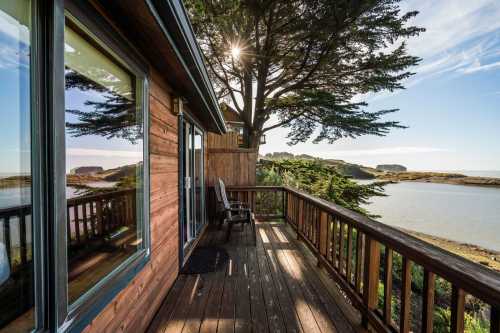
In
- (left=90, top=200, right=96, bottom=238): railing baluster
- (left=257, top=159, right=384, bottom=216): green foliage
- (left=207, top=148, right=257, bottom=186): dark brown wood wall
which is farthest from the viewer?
(left=257, top=159, right=384, bottom=216): green foliage

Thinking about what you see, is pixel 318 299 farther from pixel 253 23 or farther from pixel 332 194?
pixel 253 23

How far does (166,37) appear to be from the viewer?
1.45m

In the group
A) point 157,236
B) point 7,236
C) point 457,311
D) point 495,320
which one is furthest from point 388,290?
point 7,236

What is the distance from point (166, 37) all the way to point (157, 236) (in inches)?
63.6

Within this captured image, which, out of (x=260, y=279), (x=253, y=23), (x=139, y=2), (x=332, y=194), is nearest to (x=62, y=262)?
(x=139, y=2)

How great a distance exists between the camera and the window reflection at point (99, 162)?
3.51 ft

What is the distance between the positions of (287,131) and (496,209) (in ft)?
28.8

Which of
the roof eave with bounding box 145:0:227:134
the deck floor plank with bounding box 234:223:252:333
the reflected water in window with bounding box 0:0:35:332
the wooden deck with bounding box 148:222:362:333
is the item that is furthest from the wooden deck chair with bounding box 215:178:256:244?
the reflected water in window with bounding box 0:0:35:332

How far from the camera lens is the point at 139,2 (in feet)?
3.70

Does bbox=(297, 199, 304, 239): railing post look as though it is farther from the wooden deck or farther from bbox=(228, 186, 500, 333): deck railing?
the wooden deck

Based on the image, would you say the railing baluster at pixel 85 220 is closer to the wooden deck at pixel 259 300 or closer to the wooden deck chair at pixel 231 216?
the wooden deck at pixel 259 300

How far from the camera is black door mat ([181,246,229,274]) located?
2.85 m

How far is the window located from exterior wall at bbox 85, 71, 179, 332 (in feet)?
0.59

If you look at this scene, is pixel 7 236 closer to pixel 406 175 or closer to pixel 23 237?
pixel 23 237
